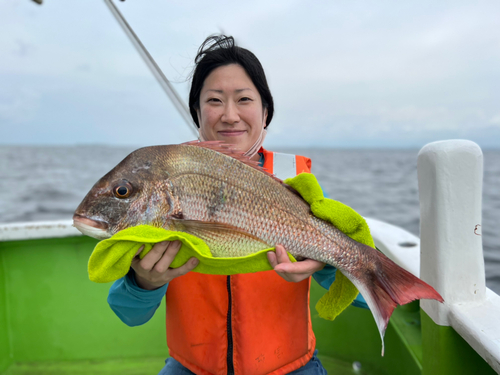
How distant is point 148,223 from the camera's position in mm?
1370

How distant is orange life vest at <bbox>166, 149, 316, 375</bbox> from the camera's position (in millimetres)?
1815

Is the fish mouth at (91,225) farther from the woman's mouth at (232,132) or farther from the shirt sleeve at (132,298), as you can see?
the woman's mouth at (232,132)

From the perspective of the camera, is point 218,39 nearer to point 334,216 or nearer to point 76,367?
point 334,216

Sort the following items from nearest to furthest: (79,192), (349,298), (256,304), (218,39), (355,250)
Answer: (355,250), (349,298), (256,304), (218,39), (79,192)

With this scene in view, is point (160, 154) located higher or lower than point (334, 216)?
higher

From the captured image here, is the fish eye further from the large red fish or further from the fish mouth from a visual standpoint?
the fish mouth

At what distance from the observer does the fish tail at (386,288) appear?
4.48ft

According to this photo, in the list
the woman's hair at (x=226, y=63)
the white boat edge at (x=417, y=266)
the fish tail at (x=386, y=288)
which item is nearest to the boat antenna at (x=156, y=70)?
the woman's hair at (x=226, y=63)

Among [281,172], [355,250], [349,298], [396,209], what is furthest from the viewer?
[396,209]

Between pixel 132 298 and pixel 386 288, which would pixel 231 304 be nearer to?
pixel 132 298

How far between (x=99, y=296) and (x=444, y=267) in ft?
9.48

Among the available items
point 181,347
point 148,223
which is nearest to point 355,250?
point 148,223

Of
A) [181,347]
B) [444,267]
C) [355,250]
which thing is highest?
[355,250]

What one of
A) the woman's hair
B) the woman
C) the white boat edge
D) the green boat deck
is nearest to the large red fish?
the white boat edge
